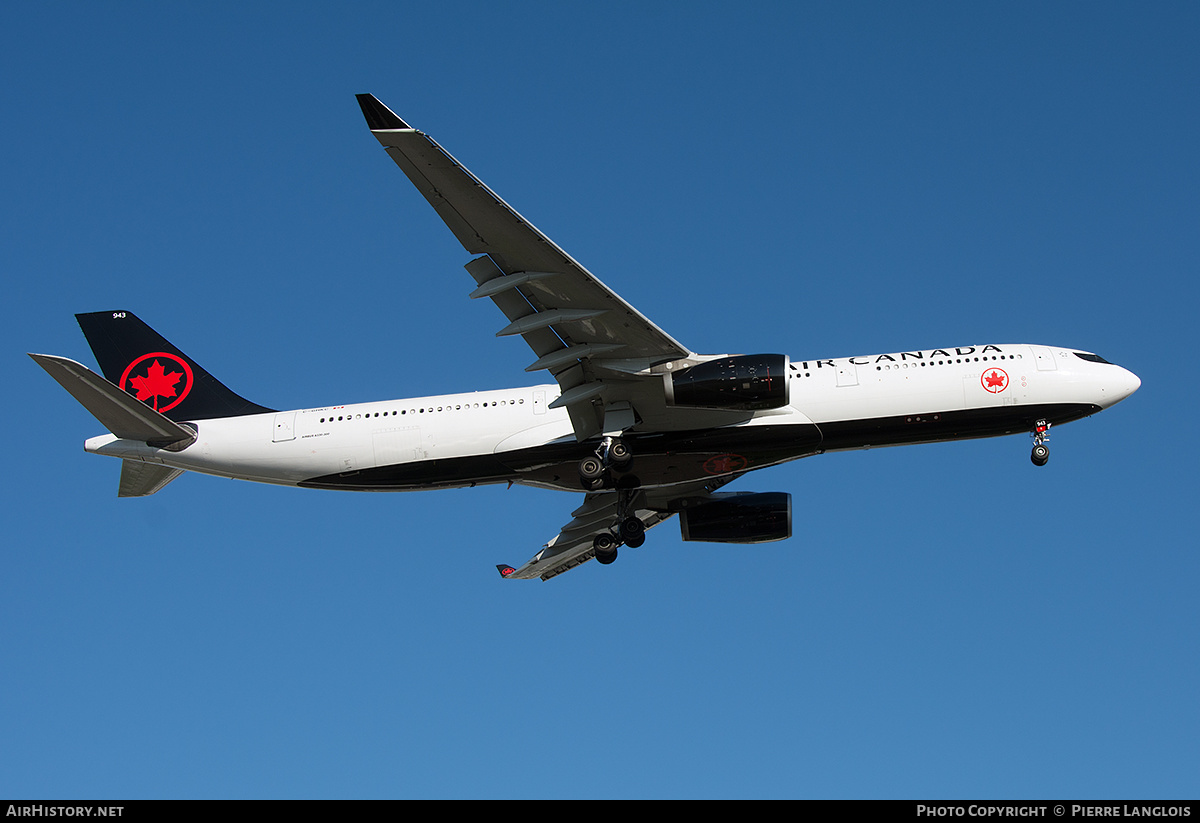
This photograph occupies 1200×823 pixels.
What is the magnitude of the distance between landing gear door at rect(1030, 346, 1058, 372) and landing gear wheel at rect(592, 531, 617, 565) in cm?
1347

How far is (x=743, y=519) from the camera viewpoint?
116 ft

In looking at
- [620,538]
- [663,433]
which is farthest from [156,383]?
[663,433]

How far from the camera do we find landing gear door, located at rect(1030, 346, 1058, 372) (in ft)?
99.8

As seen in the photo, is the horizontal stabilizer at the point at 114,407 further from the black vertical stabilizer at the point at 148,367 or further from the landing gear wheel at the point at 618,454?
the landing gear wheel at the point at 618,454

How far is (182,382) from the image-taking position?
3369 centimetres

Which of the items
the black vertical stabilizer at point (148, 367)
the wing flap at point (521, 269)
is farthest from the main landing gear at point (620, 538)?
the black vertical stabilizer at point (148, 367)

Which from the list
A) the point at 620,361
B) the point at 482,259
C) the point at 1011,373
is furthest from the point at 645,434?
the point at 1011,373

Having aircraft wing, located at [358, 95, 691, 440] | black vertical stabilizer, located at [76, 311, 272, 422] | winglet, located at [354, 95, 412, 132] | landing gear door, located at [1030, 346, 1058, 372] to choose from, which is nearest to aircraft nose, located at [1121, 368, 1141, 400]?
landing gear door, located at [1030, 346, 1058, 372]

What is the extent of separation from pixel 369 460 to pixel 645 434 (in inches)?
318

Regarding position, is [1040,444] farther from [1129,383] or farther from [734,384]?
[734,384]

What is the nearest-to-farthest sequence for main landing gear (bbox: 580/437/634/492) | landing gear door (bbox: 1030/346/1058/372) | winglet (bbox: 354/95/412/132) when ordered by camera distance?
winglet (bbox: 354/95/412/132) → main landing gear (bbox: 580/437/634/492) → landing gear door (bbox: 1030/346/1058/372)

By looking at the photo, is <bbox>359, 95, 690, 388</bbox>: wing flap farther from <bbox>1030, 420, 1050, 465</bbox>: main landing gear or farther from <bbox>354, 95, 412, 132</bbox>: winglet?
<bbox>1030, 420, 1050, 465</bbox>: main landing gear

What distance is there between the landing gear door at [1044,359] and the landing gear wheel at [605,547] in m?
13.5

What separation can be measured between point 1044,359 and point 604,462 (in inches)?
509
